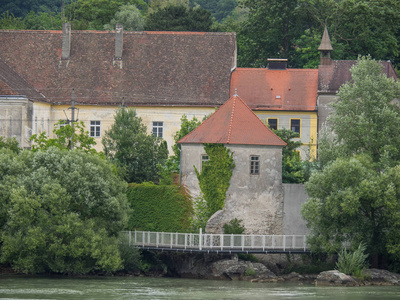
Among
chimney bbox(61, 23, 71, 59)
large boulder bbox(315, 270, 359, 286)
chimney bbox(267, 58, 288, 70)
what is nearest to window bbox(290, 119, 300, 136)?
chimney bbox(267, 58, 288, 70)

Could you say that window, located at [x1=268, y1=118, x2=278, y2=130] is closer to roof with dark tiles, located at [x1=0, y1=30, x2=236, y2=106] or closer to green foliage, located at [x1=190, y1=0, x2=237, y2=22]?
roof with dark tiles, located at [x1=0, y1=30, x2=236, y2=106]

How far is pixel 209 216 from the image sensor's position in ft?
194

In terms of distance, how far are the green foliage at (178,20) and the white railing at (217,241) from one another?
34412 mm

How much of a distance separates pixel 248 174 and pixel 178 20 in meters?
33.1

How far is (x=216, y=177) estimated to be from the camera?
195ft

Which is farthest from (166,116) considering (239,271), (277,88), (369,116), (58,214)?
(58,214)

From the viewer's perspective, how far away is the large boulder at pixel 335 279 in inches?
2124

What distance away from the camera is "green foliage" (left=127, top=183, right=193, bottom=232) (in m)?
59.8

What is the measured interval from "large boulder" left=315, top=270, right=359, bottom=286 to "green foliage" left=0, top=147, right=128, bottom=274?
32.4 ft

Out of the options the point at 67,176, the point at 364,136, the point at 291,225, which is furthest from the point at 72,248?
the point at 364,136

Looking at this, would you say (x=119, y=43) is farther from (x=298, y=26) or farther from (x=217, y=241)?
(x=217, y=241)

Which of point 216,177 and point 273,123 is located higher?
point 273,123

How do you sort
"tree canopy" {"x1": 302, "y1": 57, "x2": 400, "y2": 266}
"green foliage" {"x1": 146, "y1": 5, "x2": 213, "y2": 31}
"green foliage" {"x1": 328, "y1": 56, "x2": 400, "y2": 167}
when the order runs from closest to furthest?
1. "tree canopy" {"x1": 302, "y1": 57, "x2": 400, "y2": 266}
2. "green foliage" {"x1": 328, "y1": 56, "x2": 400, "y2": 167}
3. "green foliage" {"x1": 146, "y1": 5, "x2": 213, "y2": 31}

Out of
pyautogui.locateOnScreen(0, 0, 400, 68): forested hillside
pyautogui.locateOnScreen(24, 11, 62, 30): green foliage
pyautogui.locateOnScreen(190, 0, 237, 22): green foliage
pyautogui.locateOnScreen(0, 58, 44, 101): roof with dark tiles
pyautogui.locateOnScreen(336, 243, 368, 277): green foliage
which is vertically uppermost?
pyautogui.locateOnScreen(190, 0, 237, 22): green foliage
